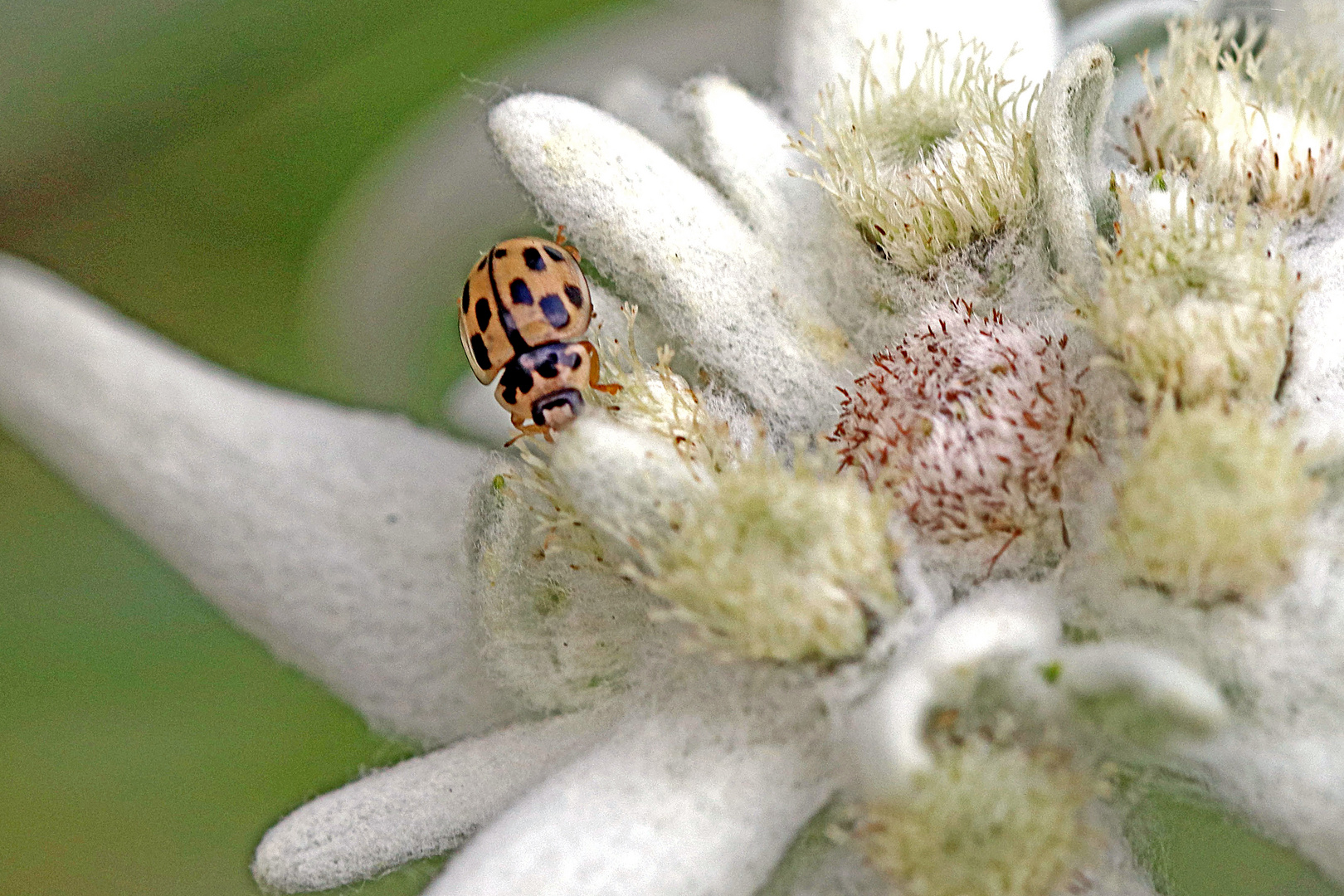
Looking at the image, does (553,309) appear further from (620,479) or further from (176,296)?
(176,296)

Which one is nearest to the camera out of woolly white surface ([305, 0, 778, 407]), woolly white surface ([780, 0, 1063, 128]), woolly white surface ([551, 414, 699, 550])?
woolly white surface ([551, 414, 699, 550])

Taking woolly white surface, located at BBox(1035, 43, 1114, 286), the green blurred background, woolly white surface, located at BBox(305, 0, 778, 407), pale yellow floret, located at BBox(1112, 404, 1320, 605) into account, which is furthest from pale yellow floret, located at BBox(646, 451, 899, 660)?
woolly white surface, located at BBox(305, 0, 778, 407)

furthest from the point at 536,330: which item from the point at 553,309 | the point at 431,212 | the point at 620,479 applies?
the point at 431,212

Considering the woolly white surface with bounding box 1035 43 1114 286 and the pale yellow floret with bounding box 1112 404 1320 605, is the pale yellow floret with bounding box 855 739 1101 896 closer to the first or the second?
the pale yellow floret with bounding box 1112 404 1320 605

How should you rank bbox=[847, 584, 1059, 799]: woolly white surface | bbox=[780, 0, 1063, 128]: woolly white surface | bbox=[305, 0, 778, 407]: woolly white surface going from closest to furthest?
bbox=[847, 584, 1059, 799]: woolly white surface < bbox=[780, 0, 1063, 128]: woolly white surface < bbox=[305, 0, 778, 407]: woolly white surface

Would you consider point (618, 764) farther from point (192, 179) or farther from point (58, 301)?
point (192, 179)
